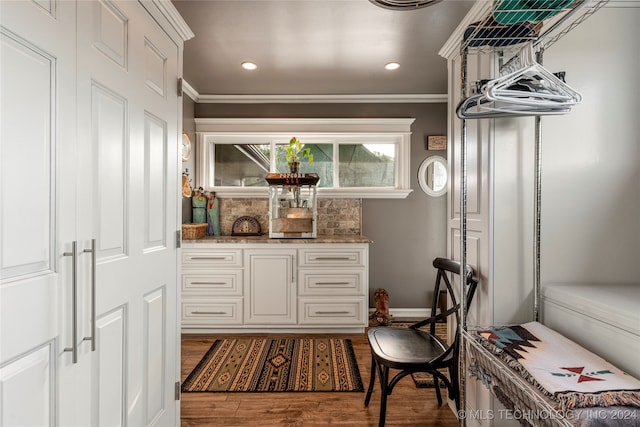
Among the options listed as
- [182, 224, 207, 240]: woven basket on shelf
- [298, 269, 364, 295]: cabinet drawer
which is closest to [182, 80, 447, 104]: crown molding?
[182, 224, 207, 240]: woven basket on shelf

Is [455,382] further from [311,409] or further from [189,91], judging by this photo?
[189,91]

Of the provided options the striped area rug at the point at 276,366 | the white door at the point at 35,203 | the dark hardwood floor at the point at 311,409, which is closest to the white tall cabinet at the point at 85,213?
the white door at the point at 35,203

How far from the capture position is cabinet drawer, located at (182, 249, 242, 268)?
3.22 metres

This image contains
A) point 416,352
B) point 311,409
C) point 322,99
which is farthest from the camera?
point 322,99

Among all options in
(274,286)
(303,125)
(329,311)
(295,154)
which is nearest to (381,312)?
(329,311)

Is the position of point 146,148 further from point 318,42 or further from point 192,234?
point 192,234

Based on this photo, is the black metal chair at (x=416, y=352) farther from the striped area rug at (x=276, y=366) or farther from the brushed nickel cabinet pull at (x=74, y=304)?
the brushed nickel cabinet pull at (x=74, y=304)

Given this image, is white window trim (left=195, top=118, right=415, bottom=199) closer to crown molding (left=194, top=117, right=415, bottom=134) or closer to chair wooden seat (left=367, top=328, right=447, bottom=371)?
crown molding (left=194, top=117, right=415, bottom=134)

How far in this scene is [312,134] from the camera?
3781 millimetres

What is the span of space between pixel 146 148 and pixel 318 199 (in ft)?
8.12

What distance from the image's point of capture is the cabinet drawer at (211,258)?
127 inches

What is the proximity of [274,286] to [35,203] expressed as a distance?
2464mm

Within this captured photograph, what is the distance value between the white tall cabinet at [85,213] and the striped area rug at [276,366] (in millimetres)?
725

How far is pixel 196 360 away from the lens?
271 centimetres
